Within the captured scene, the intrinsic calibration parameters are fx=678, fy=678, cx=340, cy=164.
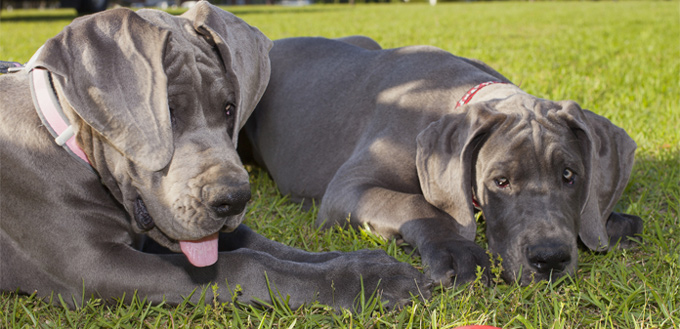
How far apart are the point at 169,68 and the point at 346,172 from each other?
59.8 inches

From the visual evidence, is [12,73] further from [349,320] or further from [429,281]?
[429,281]

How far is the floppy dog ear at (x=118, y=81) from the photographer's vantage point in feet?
7.76

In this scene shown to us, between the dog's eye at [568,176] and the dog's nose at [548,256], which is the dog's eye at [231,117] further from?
the dog's eye at [568,176]

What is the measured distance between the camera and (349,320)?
2641mm

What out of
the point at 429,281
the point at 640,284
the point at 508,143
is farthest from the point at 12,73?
the point at 640,284

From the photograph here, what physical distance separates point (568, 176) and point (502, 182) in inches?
12.1

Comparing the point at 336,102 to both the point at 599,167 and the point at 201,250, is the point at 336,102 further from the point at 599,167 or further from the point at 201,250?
the point at 201,250

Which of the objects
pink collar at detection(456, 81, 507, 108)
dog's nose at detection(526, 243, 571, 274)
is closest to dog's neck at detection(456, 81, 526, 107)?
pink collar at detection(456, 81, 507, 108)

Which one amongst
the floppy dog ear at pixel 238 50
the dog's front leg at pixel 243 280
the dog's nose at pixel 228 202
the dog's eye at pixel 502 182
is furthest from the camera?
the dog's eye at pixel 502 182

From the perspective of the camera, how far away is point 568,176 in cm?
314

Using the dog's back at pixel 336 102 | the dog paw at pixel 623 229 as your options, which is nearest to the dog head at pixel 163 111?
the dog's back at pixel 336 102

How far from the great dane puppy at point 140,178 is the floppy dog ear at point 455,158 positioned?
50 cm

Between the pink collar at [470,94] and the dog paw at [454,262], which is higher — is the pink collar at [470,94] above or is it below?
above

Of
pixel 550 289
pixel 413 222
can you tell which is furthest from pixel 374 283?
pixel 550 289
